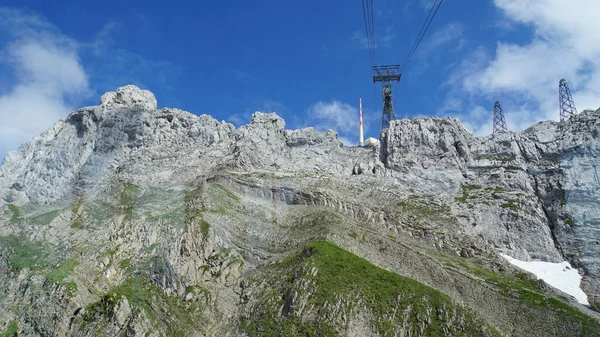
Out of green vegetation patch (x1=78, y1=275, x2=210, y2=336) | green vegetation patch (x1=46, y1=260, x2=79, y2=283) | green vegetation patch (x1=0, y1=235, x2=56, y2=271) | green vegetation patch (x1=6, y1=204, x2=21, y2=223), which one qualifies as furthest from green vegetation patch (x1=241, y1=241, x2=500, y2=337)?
green vegetation patch (x1=6, y1=204, x2=21, y2=223)

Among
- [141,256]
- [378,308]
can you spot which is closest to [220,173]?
[141,256]

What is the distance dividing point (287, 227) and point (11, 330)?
3489 centimetres

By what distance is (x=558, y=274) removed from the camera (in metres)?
73.7

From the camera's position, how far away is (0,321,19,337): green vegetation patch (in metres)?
62.0

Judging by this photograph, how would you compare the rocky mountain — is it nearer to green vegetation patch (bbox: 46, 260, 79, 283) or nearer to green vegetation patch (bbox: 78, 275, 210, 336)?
green vegetation patch (bbox: 78, 275, 210, 336)

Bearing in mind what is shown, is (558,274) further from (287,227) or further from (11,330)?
(11,330)

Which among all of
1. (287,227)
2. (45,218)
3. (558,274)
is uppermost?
(45,218)

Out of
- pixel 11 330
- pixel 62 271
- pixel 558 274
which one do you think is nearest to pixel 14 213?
pixel 62 271

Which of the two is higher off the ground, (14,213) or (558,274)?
(14,213)

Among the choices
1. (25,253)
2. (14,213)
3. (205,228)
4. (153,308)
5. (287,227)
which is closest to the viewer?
(153,308)

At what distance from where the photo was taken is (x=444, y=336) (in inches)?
2211

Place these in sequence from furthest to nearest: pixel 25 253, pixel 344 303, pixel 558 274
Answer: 1. pixel 558 274
2. pixel 25 253
3. pixel 344 303

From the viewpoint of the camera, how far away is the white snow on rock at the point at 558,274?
231ft

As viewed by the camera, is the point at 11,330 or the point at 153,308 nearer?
the point at 153,308
